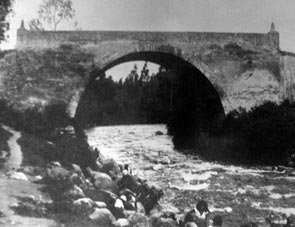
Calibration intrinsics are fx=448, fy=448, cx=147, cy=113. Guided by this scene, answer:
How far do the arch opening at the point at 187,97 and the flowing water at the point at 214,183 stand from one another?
3.90 ft

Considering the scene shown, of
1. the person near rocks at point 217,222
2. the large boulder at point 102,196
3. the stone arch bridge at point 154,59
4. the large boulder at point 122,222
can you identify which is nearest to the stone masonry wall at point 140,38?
the stone arch bridge at point 154,59

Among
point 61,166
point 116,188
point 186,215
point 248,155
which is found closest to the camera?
point 186,215

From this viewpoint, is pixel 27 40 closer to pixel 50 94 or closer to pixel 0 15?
pixel 50 94

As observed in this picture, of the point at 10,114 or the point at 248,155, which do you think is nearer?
the point at 10,114

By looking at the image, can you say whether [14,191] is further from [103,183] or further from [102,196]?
[103,183]

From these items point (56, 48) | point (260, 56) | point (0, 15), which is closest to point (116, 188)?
point (0, 15)

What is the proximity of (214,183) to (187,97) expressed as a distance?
305 inches

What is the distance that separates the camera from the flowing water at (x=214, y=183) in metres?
10.4

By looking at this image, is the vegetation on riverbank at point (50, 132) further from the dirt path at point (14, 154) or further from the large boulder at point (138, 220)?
the large boulder at point (138, 220)

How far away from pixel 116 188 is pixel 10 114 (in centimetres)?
593

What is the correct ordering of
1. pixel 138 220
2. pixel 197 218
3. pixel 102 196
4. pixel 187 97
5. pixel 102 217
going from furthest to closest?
pixel 187 97 < pixel 102 196 < pixel 197 218 < pixel 138 220 < pixel 102 217

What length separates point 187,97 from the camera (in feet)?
66.3

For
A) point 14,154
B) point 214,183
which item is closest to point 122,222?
point 14,154

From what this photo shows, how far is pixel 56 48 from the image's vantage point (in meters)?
17.0
